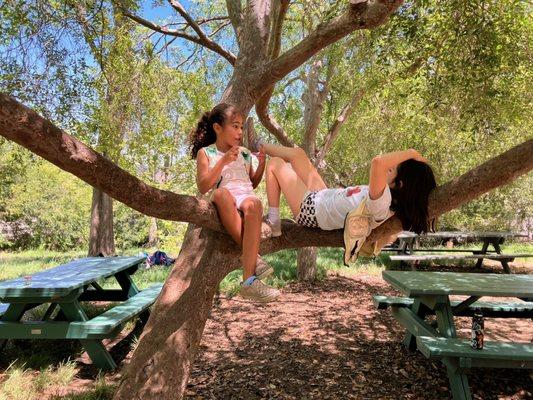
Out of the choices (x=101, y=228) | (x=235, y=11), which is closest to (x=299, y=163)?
(x=235, y=11)

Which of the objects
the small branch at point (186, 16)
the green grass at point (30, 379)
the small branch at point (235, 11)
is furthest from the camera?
the small branch at point (186, 16)

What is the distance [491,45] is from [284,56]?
343 cm

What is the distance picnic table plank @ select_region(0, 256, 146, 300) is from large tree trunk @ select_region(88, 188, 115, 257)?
658cm

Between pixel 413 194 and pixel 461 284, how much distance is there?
2070mm

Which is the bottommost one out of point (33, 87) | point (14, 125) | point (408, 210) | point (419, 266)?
point (419, 266)

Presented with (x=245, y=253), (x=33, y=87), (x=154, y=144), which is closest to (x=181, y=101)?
(x=154, y=144)

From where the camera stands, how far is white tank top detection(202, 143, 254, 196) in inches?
120

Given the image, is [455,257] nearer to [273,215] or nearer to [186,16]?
[186,16]

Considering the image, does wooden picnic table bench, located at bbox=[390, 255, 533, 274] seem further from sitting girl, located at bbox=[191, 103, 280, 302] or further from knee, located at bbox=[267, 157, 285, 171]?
Answer: sitting girl, located at bbox=[191, 103, 280, 302]

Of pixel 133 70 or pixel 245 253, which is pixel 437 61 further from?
pixel 133 70

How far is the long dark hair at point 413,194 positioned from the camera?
285 cm

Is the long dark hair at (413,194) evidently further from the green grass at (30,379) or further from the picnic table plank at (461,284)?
the green grass at (30,379)

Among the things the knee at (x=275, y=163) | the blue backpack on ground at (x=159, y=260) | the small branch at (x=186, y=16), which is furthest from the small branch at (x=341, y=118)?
the knee at (x=275, y=163)

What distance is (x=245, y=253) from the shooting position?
109 inches
